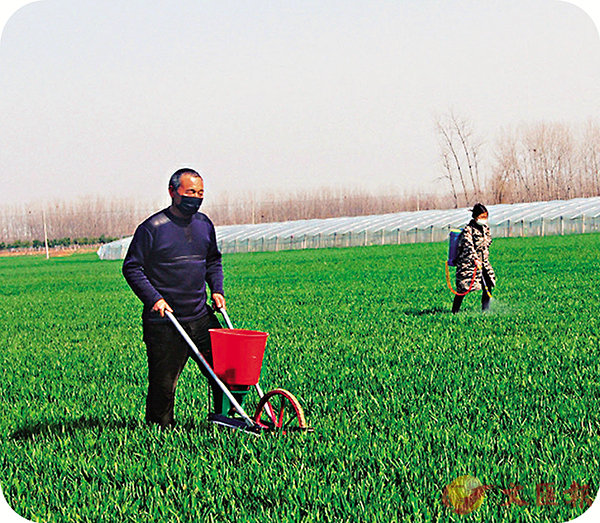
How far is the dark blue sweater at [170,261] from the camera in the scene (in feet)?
13.6

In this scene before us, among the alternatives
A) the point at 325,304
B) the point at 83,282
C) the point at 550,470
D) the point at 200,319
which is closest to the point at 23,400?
the point at 200,319

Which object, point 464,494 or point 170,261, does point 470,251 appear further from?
point 464,494

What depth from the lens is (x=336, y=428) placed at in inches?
189

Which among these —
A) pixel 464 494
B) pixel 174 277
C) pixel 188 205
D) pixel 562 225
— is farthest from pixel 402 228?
pixel 464 494

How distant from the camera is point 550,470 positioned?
12.8 feet

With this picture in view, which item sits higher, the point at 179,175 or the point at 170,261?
the point at 179,175

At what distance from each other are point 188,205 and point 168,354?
0.87 meters

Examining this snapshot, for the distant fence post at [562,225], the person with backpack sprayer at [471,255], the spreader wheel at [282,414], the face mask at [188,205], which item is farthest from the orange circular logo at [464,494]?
the distant fence post at [562,225]

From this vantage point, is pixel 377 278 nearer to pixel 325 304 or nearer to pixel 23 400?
pixel 325 304

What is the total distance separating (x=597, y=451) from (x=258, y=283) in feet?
51.7

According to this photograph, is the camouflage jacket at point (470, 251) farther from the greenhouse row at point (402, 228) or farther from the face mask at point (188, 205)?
the greenhouse row at point (402, 228)

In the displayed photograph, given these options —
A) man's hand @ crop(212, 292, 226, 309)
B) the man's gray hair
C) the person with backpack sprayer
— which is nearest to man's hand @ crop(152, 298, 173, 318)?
man's hand @ crop(212, 292, 226, 309)

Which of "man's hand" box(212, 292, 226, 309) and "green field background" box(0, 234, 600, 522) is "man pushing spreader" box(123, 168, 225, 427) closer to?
"man's hand" box(212, 292, 226, 309)

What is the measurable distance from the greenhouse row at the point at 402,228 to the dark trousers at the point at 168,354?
3228cm
